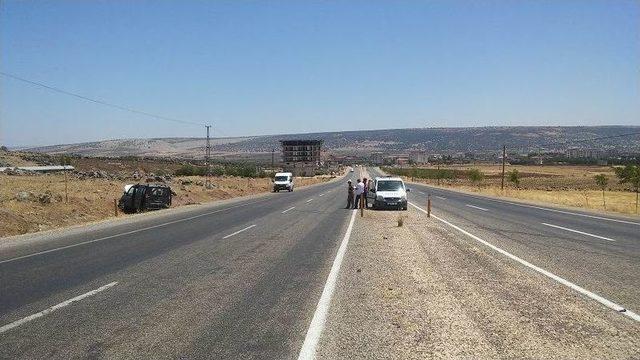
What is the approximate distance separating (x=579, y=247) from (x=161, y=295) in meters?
10.5

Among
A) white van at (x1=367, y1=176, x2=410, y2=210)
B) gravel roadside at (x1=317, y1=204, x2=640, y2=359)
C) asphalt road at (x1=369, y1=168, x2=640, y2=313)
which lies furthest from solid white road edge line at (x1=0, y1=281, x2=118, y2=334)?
white van at (x1=367, y1=176, x2=410, y2=210)

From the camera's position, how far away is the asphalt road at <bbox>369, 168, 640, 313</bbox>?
8695 millimetres

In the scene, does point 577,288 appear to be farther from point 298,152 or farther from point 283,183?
point 298,152

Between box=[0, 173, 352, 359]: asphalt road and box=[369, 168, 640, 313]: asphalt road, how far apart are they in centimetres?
454

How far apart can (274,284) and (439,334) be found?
347 cm

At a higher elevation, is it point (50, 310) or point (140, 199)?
point (50, 310)

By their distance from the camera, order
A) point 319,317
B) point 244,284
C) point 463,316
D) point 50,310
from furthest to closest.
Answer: point 244,284
point 50,310
point 463,316
point 319,317

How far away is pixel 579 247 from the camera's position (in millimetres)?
13156

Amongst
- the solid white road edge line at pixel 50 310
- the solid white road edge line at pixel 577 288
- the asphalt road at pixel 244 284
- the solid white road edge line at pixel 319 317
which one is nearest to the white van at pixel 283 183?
the asphalt road at pixel 244 284

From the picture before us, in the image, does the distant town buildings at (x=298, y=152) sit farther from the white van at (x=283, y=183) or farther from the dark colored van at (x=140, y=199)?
the dark colored van at (x=140, y=199)

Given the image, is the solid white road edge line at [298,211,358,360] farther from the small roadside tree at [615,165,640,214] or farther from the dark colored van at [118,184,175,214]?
the small roadside tree at [615,165,640,214]

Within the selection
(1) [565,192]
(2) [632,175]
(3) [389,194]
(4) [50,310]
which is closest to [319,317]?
(4) [50,310]

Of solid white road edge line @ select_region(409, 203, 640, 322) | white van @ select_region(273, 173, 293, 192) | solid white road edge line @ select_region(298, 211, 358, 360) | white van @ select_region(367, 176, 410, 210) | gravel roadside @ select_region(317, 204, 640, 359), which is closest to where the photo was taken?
solid white road edge line @ select_region(298, 211, 358, 360)

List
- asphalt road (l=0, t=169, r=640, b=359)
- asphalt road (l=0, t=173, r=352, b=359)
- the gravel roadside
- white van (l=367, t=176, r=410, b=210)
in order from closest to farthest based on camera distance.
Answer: the gravel roadside → asphalt road (l=0, t=173, r=352, b=359) → asphalt road (l=0, t=169, r=640, b=359) → white van (l=367, t=176, r=410, b=210)
